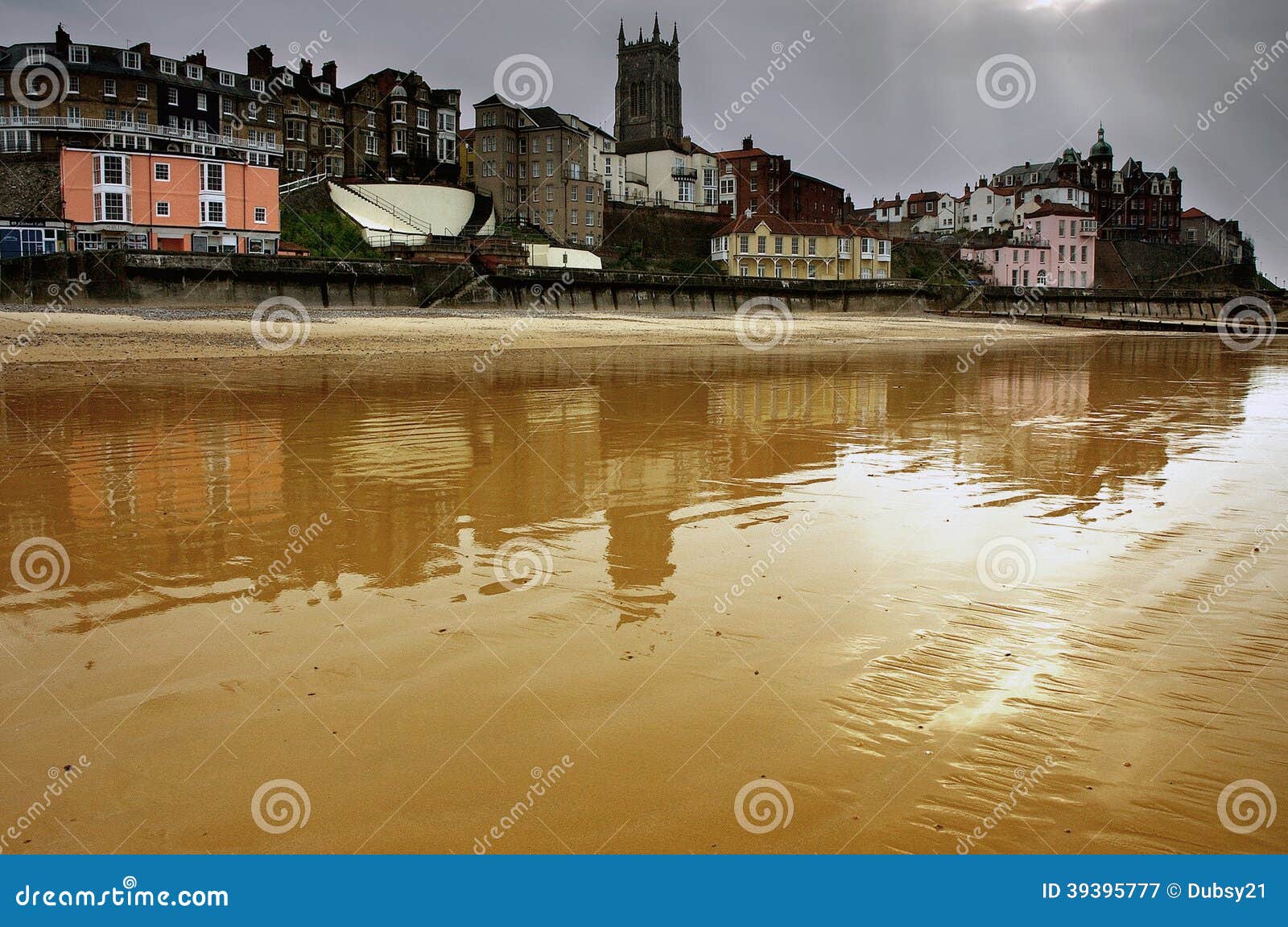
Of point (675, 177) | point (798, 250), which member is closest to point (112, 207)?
point (798, 250)

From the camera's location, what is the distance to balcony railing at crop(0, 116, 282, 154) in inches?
2215

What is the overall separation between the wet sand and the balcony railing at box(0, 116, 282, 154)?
5408cm

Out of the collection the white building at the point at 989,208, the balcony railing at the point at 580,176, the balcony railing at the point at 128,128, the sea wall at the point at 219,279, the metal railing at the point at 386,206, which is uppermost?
the white building at the point at 989,208

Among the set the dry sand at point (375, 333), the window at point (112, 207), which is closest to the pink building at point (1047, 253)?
the dry sand at point (375, 333)

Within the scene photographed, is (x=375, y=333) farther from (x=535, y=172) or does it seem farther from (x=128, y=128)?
(x=535, y=172)

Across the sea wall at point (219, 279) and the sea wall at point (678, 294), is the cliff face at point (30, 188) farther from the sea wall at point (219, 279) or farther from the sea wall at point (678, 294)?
the sea wall at point (678, 294)

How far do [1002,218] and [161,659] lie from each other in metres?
120

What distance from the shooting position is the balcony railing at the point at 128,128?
2215 inches

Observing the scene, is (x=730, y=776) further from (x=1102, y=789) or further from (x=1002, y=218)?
(x=1002, y=218)

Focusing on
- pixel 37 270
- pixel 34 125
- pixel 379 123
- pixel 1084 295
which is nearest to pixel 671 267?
pixel 379 123

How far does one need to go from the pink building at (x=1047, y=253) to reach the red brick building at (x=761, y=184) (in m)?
17.3

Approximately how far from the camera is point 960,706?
185 inches

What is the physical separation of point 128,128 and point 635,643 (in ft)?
211

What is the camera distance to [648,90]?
410 feet
